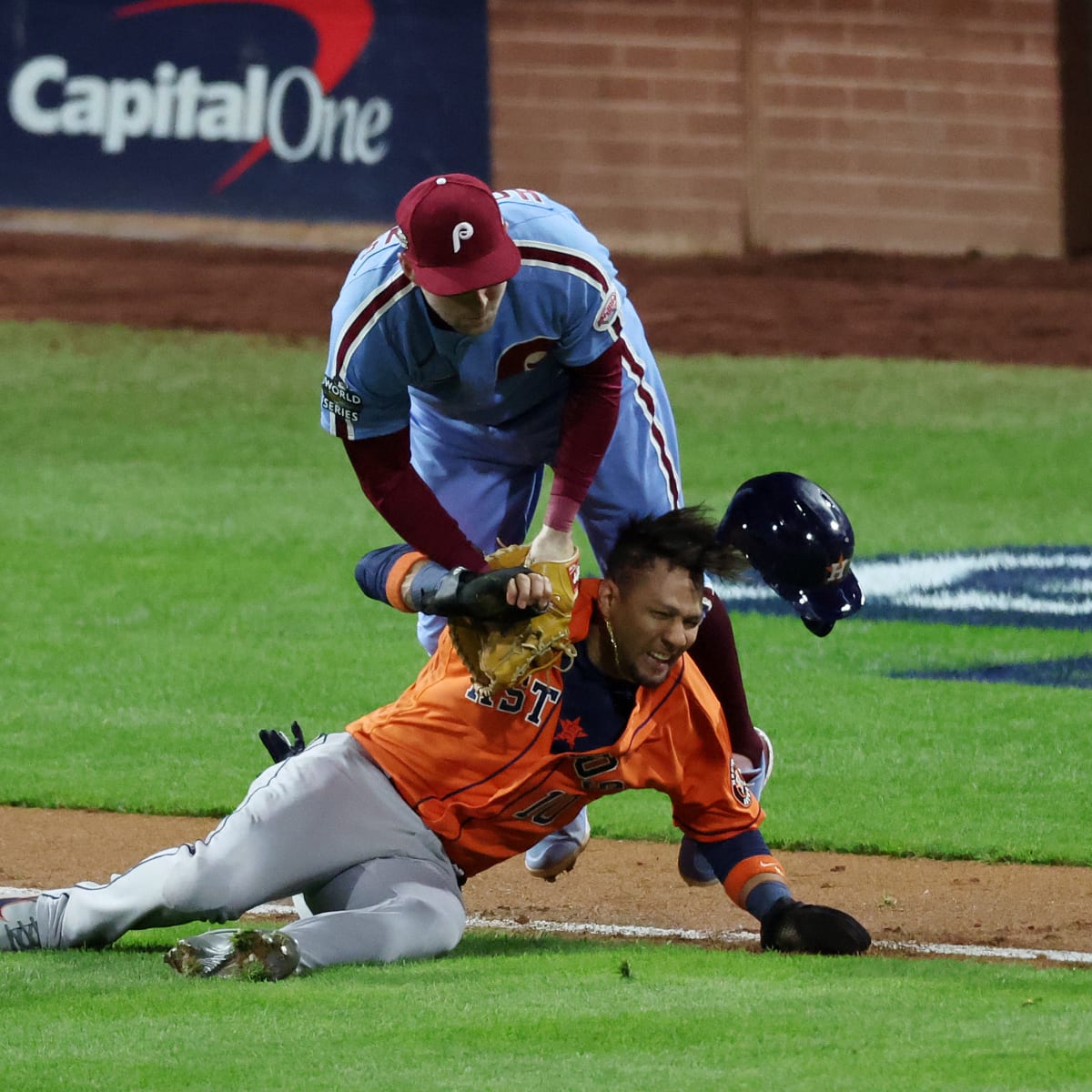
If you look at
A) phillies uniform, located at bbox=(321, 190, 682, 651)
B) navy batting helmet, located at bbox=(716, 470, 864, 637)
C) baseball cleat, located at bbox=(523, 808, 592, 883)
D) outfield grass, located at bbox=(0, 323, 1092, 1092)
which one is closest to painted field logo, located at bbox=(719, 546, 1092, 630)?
outfield grass, located at bbox=(0, 323, 1092, 1092)

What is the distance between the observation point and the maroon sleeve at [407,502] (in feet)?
16.1

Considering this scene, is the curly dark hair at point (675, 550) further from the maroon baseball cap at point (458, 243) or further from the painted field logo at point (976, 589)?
the painted field logo at point (976, 589)

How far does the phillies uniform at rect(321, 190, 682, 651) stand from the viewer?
15.9ft

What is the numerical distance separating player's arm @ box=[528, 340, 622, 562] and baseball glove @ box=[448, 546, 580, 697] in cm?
31

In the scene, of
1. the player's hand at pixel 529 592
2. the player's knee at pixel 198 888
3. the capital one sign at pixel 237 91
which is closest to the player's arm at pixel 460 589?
the player's hand at pixel 529 592

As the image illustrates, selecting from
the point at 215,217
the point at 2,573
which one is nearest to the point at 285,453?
the point at 2,573

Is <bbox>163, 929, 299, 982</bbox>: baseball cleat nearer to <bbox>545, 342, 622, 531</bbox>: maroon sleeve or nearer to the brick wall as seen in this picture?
<bbox>545, 342, 622, 531</bbox>: maroon sleeve

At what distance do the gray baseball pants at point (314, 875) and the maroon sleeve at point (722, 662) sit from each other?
2.99 feet

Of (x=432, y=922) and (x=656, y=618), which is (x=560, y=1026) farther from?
(x=656, y=618)

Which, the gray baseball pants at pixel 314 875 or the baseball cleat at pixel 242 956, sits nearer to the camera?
the baseball cleat at pixel 242 956

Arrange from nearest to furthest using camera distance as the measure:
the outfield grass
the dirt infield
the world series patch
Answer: the outfield grass → the world series patch → the dirt infield

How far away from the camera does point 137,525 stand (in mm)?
11055

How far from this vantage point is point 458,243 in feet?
14.9

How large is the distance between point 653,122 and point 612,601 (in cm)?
1470
